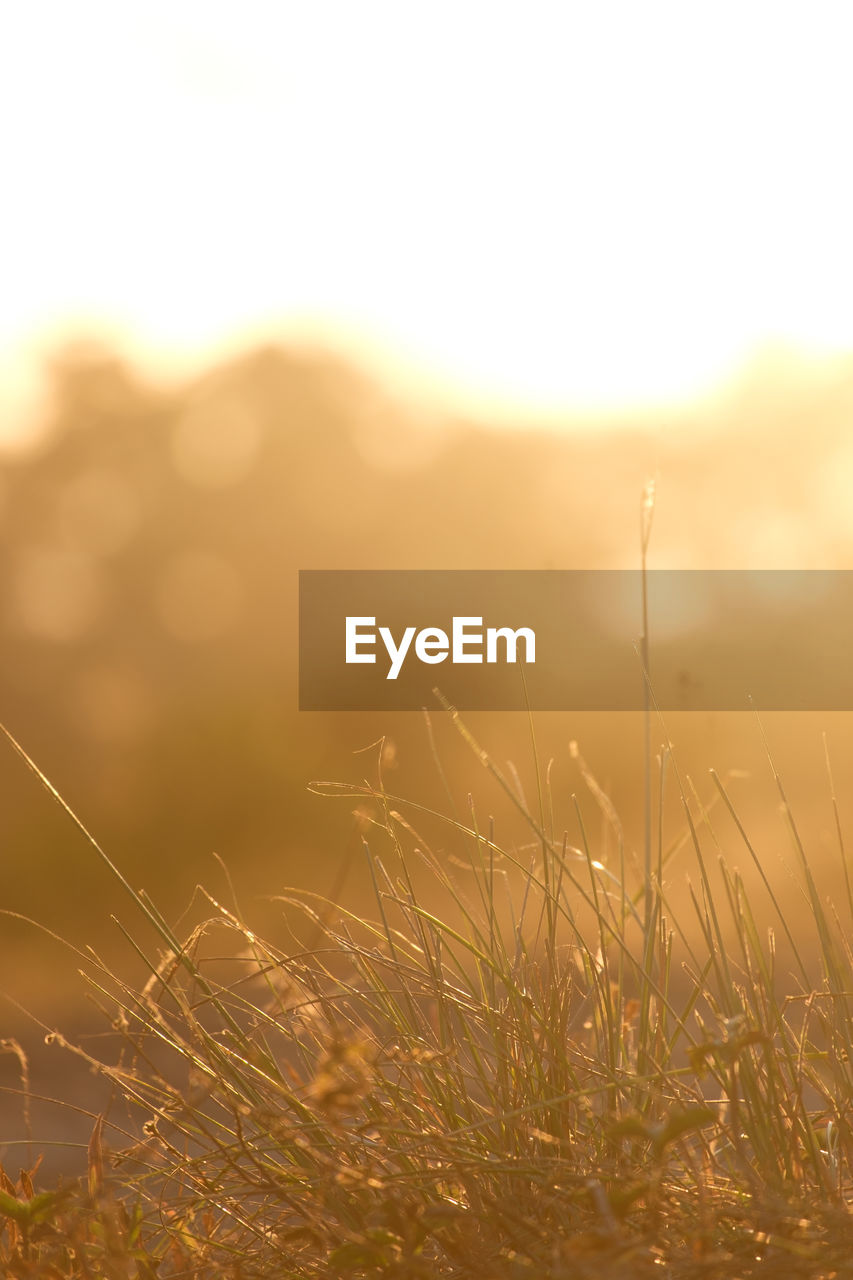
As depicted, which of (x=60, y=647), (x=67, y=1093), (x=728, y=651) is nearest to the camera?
(x=67, y=1093)

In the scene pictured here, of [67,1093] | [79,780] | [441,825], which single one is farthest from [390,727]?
[67,1093]

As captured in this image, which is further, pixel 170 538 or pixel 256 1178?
pixel 170 538

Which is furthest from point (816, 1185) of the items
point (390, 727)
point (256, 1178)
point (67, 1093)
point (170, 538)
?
point (170, 538)

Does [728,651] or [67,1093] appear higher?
[728,651]

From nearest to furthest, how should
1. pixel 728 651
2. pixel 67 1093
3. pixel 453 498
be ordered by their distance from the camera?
pixel 67 1093, pixel 728 651, pixel 453 498

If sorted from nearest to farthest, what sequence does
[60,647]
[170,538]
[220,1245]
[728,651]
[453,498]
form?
1. [220,1245]
2. [728,651]
3. [60,647]
4. [170,538]
5. [453,498]

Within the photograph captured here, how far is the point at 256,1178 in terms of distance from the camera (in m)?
1.32

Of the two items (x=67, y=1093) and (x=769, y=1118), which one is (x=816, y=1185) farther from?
(x=67, y=1093)

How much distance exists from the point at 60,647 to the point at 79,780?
0.91 metres

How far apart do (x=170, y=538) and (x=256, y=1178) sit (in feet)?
24.2

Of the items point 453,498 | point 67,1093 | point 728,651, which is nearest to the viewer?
point 67,1093

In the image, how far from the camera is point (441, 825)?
23.1 feet

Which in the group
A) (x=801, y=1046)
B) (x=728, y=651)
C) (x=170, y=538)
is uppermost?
(x=170, y=538)

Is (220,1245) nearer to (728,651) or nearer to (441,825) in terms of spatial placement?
(728,651)
